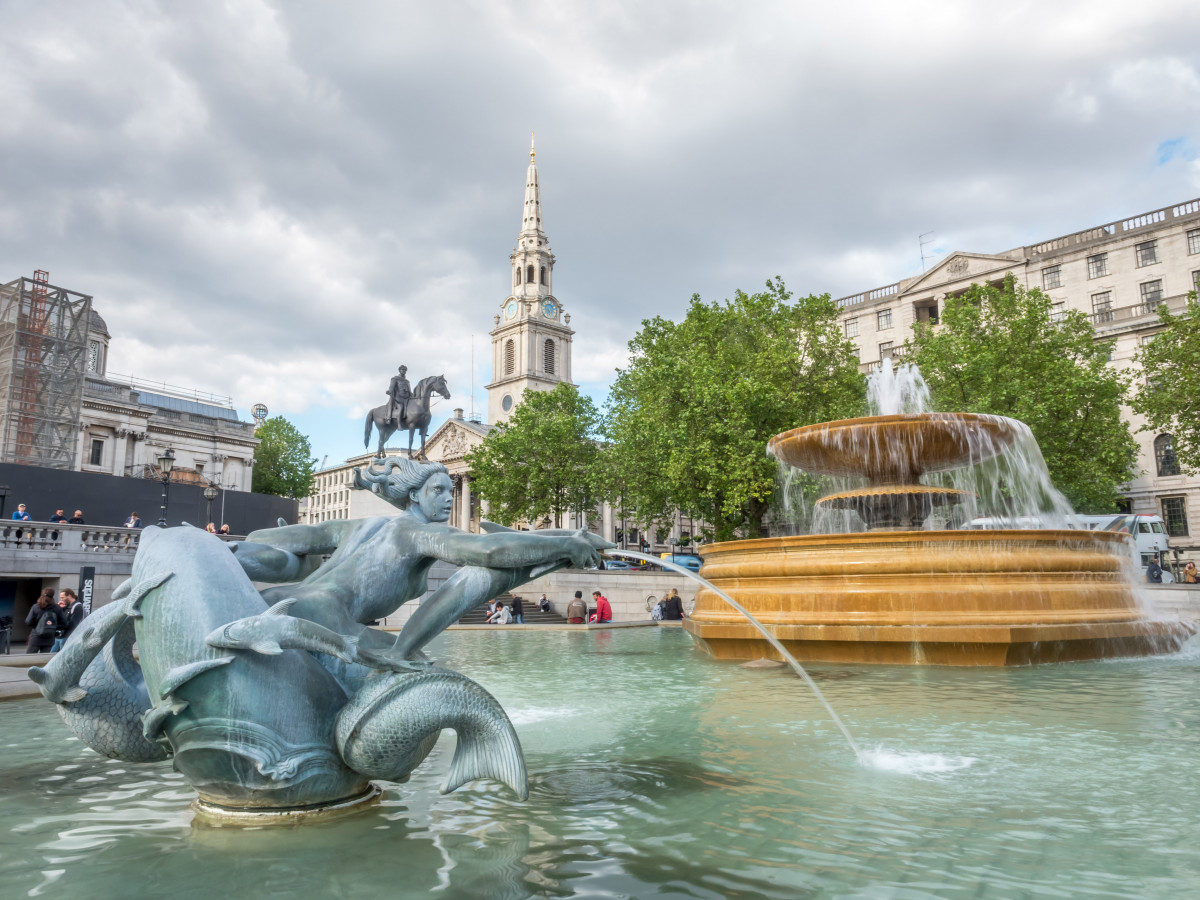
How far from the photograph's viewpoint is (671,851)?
3156 millimetres

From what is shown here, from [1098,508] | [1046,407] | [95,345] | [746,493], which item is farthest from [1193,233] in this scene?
[95,345]

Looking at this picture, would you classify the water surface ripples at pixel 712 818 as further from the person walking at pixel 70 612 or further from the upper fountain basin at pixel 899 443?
the person walking at pixel 70 612

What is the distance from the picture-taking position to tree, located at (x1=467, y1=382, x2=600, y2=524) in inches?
1738

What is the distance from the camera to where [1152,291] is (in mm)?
43125

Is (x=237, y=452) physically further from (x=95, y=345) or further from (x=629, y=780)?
(x=629, y=780)

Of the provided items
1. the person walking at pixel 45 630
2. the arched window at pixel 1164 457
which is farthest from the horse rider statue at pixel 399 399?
the arched window at pixel 1164 457

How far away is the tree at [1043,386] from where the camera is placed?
28.3 m

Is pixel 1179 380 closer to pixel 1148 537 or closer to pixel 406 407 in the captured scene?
pixel 1148 537

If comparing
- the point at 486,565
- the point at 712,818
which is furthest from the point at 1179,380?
the point at 486,565

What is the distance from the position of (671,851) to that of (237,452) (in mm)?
67753

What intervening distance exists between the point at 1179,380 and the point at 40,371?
4065cm

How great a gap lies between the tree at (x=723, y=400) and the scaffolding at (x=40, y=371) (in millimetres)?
21810

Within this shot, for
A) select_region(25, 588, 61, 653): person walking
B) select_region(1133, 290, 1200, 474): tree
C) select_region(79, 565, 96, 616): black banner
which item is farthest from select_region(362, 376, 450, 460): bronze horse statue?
select_region(1133, 290, 1200, 474): tree

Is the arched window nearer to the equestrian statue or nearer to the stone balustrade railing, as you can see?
the equestrian statue
